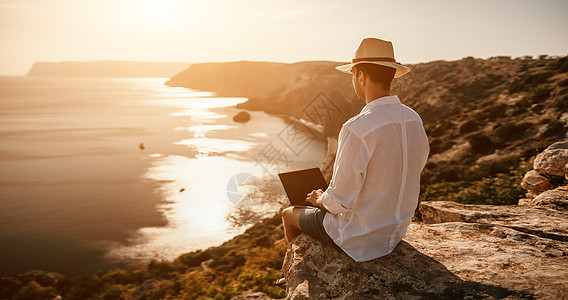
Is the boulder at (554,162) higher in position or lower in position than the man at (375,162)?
lower

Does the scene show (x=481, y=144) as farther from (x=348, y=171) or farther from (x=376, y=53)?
(x=348, y=171)

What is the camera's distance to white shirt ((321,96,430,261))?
2.70 meters

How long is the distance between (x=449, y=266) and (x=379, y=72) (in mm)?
2274

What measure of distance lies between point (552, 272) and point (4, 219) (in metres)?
46.7

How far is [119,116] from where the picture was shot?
119 m

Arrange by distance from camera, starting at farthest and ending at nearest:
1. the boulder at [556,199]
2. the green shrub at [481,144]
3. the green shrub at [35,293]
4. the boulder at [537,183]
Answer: the green shrub at [481,144], the green shrub at [35,293], the boulder at [537,183], the boulder at [556,199]

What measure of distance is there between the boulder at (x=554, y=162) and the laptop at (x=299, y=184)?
6.22m

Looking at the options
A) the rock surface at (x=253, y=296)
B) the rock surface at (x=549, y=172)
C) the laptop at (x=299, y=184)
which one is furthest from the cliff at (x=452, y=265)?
the rock surface at (x=253, y=296)

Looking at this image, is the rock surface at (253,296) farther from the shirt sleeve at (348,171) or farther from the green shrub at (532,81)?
the green shrub at (532,81)

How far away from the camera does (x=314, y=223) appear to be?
11.5ft

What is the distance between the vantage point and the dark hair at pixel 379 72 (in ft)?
9.21

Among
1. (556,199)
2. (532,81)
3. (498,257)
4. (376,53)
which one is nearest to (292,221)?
(376,53)

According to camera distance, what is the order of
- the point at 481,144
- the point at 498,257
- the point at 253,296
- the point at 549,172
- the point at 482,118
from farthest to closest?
the point at 482,118
the point at 481,144
the point at 549,172
the point at 253,296
the point at 498,257

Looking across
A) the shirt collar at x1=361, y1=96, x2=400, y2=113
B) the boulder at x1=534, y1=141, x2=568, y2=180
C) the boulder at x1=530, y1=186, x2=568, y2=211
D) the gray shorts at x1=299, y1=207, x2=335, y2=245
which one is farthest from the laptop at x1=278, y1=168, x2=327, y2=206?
the boulder at x1=534, y1=141, x2=568, y2=180
